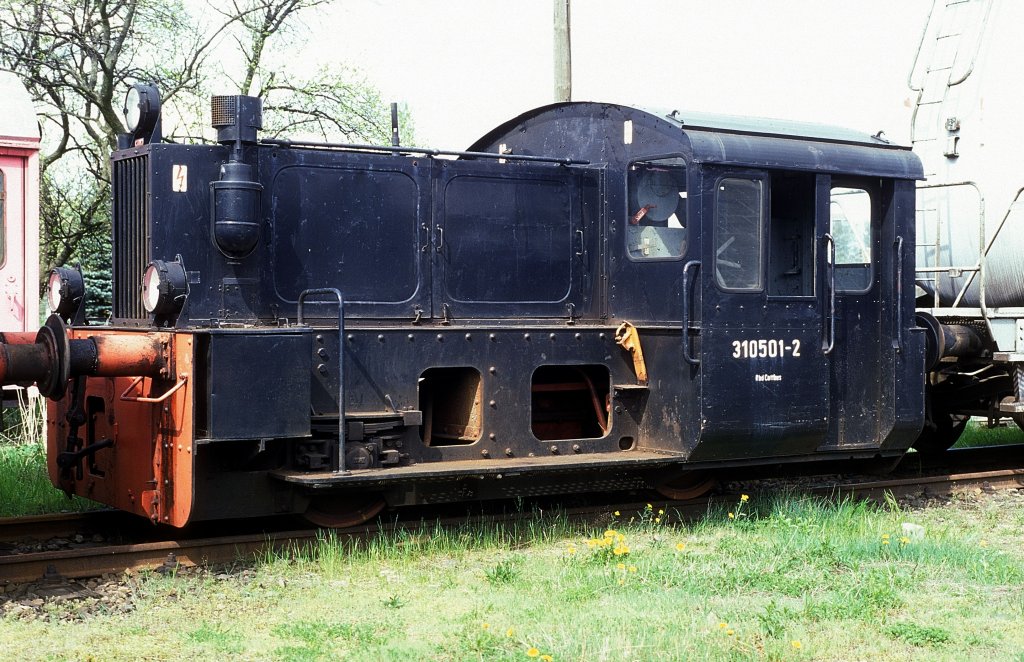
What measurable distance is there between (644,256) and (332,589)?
324 cm

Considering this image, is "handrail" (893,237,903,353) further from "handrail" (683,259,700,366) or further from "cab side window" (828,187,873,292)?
"handrail" (683,259,700,366)

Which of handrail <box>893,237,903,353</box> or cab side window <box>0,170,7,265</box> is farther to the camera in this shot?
cab side window <box>0,170,7,265</box>

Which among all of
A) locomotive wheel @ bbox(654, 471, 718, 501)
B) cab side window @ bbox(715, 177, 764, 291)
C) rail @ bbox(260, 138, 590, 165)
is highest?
rail @ bbox(260, 138, 590, 165)

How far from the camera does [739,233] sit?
777 cm

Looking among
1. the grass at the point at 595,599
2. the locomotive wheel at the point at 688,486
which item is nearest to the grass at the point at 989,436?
the grass at the point at 595,599

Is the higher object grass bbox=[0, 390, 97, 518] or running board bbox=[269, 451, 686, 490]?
running board bbox=[269, 451, 686, 490]

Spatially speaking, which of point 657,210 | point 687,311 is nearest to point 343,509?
point 687,311

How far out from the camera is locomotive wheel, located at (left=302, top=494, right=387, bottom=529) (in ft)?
23.7

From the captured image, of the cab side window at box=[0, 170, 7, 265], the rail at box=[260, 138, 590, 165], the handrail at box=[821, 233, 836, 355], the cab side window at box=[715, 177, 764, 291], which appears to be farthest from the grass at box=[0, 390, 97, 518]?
the handrail at box=[821, 233, 836, 355]

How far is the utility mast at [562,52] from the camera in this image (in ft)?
48.1

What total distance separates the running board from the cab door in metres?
0.38

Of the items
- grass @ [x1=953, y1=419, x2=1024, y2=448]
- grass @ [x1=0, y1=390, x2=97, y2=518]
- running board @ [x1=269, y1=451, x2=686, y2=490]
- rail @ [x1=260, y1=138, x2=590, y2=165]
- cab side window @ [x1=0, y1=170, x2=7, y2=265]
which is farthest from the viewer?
grass @ [x1=953, y1=419, x2=1024, y2=448]

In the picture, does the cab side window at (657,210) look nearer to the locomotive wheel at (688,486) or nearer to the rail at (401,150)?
the rail at (401,150)

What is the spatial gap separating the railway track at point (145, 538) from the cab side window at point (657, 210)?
1.84 m
